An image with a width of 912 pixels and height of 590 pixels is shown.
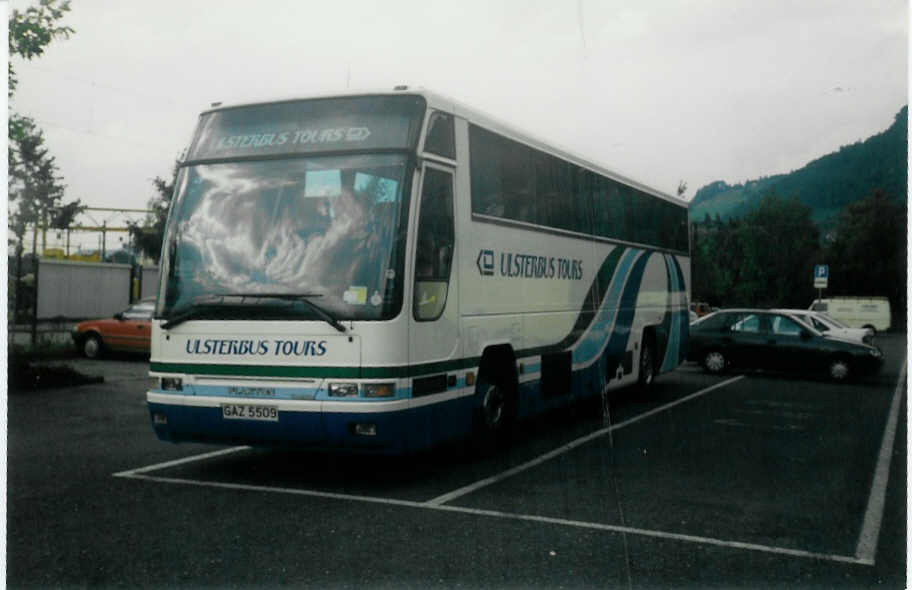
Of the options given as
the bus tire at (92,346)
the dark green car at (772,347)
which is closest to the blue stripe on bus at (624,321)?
the dark green car at (772,347)

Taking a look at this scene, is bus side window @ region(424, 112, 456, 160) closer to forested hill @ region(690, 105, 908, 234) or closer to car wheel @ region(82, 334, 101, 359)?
forested hill @ region(690, 105, 908, 234)

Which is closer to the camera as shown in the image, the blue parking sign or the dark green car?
the blue parking sign

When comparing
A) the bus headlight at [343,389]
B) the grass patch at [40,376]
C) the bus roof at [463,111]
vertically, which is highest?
the bus roof at [463,111]

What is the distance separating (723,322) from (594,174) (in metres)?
9.44

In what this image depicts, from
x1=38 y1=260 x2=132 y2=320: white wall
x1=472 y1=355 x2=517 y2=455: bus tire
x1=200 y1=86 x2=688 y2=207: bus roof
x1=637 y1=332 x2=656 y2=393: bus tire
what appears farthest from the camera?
x1=38 y1=260 x2=132 y2=320: white wall

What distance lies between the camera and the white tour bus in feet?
24.6

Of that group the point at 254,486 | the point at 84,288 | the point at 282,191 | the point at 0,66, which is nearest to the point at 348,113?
the point at 282,191

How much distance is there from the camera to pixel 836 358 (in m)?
18.7

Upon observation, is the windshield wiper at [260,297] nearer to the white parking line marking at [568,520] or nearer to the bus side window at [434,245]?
the bus side window at [434,245]

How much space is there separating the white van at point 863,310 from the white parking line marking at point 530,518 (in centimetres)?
290

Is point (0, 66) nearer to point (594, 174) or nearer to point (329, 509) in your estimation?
point (329, 509)

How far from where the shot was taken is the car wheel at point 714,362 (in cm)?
2022

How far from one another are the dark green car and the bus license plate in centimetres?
1407

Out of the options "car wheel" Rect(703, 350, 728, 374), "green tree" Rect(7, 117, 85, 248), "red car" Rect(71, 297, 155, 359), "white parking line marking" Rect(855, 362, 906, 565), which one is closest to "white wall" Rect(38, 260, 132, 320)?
"red car" Rect(71, 297, 155, 359)
